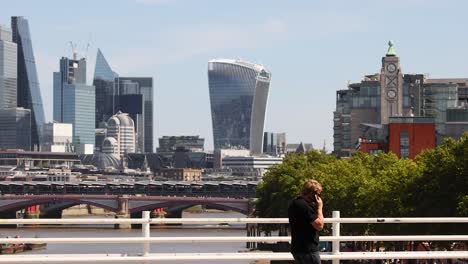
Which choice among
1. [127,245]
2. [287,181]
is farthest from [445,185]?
[287,181]

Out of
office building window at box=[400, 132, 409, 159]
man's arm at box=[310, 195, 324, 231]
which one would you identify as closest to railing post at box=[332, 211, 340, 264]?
man's arm at box=[310, 195, 324, 231]

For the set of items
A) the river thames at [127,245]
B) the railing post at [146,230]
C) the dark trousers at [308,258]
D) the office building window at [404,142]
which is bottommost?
the river thames at [127,245]

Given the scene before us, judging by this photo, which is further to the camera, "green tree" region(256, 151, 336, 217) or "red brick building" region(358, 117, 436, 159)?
"red brick building" region(358, 117, 436, 159)

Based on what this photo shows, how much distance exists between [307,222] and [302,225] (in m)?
0.08

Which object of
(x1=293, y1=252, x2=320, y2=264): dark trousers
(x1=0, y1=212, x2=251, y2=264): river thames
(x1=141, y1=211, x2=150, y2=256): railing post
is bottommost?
(x1=0, y1=212, x2=251, y2=264): river thames

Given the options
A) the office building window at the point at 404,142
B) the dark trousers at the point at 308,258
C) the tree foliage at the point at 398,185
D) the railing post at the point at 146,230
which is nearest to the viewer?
the dark trousers at the point at 308,258

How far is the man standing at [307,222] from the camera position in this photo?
16984mm

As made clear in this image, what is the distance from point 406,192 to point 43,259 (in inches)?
1963

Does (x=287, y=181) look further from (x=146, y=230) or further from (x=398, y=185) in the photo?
(x=146, y=230)

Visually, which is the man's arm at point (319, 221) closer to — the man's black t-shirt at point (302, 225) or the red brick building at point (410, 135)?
the man's black t-shirt at point (302, 225)

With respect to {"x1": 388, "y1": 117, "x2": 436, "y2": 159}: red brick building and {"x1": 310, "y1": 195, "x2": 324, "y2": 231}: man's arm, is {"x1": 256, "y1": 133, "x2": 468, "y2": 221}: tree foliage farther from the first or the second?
{"x1": 310, "y1": 195, "x2": 324, "y2": 231}: man's arm

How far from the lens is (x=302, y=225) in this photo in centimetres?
1709

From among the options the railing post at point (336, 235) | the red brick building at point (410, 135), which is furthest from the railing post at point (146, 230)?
the red brick building at point (410, 135)

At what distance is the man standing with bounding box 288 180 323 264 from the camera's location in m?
17.0
